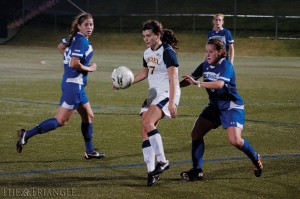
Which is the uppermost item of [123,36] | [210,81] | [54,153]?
[210,81]

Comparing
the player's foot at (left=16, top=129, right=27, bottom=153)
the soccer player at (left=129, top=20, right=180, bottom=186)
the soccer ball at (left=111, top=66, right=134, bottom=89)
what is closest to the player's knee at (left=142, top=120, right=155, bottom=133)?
the soccer player at (left=129, top=20, right=180, bottom=186)

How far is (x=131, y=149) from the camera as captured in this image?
10297 mm

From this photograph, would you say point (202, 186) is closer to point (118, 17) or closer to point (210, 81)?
point (210, 81)

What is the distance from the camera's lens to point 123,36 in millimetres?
42625

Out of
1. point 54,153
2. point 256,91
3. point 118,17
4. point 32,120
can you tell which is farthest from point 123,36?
point 54,153

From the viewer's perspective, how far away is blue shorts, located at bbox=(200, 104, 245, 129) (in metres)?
8.19

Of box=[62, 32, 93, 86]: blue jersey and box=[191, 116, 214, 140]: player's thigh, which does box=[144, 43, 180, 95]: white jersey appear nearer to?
box=[191, 116, 214, 140]: player's thigh

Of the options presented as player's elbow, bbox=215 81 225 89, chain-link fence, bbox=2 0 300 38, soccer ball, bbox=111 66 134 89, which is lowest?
chain-link fence, bbox=2 0 300 38

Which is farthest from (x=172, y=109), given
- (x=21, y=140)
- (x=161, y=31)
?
(x=21, y=140)

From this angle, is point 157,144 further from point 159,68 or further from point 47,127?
point 47,127

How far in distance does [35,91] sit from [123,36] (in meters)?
24.7

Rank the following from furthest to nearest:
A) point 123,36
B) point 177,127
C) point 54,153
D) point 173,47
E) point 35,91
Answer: point 123,36
point 35,91
point 177,127
point 54,153
point 173,47

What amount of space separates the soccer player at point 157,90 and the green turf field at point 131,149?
0.95 ft

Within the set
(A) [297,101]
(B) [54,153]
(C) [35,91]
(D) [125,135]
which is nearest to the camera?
(B) [54,153]
